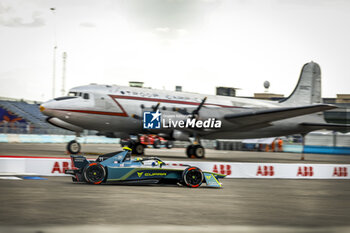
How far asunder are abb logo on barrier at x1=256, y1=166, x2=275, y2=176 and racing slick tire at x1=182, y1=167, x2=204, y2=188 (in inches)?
223

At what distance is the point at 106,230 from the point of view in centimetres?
749

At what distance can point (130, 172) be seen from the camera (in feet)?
51.0

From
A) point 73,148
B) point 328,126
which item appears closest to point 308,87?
point 328,126

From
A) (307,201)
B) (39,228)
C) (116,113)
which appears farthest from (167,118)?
(39,228)

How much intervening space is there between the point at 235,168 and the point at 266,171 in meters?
1.54

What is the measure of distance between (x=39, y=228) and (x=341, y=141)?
48.0 meters

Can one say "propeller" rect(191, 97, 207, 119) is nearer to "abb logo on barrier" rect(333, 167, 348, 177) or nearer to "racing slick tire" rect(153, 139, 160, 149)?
"abb logo on barrier" rect(333, 167, 348, 177)

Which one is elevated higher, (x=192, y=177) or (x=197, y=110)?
(x=197, y=110)

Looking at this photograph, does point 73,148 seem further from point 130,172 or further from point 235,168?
point 130,172

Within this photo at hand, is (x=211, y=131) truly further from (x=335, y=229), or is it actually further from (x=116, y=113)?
(x=335, y=229)

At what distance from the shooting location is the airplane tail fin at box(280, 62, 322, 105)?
40375 millimetres

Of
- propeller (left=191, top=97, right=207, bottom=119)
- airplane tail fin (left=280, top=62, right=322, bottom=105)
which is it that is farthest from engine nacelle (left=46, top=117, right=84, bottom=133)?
airplane tail fin (left=280, top=62, right=322, bottom=105)

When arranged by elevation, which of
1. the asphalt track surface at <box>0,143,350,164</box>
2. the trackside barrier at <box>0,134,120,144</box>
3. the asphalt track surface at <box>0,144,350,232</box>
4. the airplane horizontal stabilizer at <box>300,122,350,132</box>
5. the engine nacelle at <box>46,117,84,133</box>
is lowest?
the asphalt track surface at <box>0,144,350,232</box>

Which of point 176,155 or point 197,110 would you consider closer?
point 197,110
